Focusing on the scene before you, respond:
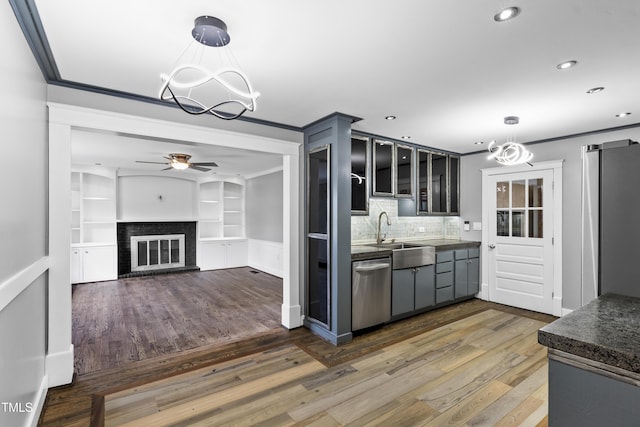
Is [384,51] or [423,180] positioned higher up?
[384,51]

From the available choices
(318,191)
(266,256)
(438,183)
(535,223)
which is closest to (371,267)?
(318,191)

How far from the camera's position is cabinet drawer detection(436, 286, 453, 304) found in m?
4.52

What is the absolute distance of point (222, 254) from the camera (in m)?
8.07

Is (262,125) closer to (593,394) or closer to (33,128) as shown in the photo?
(33,128)

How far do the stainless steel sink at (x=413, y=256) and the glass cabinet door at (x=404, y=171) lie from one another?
872 millimetres

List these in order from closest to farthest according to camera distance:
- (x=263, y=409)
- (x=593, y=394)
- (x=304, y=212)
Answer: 1. (x=593, y=394)
2. (x=263, y=409)
3. (x=304, y=212)

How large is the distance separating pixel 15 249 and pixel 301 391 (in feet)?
6.90

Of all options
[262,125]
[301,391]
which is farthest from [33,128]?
[301,391]

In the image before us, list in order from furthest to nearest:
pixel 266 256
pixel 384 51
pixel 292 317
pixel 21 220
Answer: pixel 266 256
pixel 292 317
pixel 384 51
pixel 21 220

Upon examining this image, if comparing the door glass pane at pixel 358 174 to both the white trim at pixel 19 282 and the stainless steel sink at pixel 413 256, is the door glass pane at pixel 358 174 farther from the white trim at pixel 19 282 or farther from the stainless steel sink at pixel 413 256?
the white trim at pixel 19 282

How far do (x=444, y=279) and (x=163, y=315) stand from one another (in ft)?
13.3

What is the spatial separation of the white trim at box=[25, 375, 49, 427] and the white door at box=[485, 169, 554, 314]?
5465 mm

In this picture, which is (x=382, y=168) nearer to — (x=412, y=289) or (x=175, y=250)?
(x=412, y=289)

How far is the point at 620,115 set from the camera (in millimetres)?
3361
